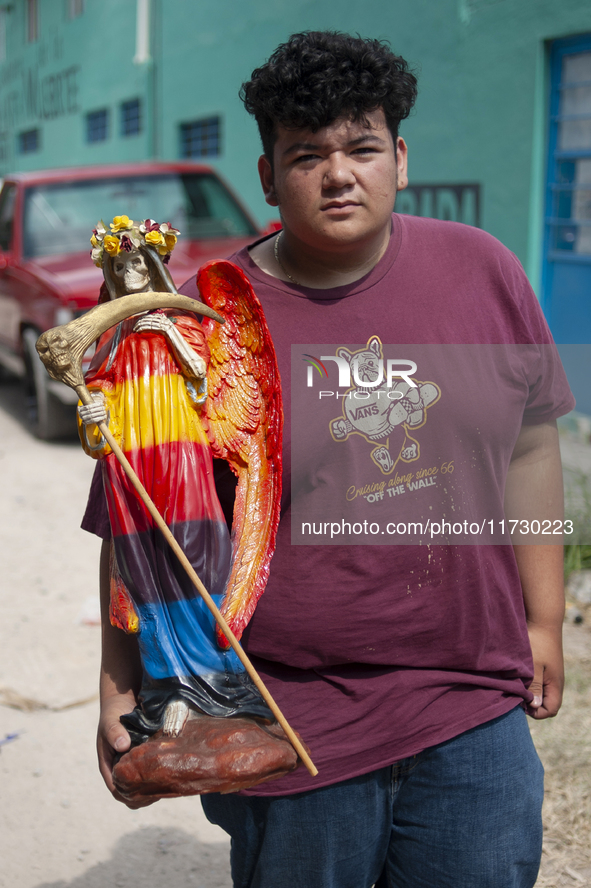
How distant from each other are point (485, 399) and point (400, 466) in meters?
0.20

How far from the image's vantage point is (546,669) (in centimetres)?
181

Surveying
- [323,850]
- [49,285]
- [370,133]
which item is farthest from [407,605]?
[49,285]

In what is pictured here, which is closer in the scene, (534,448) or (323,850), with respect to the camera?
(323,850)

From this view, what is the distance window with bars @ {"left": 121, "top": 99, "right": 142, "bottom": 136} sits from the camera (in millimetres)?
12862

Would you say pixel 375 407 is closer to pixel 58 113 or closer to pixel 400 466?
pixel 400 466

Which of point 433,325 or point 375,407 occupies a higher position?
point 433,325

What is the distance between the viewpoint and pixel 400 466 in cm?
153

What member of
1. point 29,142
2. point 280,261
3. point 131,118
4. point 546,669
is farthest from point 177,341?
point 29,142

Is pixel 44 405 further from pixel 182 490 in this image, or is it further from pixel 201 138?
pixel 201 138

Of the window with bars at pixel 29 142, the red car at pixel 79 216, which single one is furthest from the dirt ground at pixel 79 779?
the window with bars at pixel 29 142

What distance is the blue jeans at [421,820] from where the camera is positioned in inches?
60.7

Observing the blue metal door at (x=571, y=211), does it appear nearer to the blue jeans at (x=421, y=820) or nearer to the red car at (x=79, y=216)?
the red car at (x=79, y=216)

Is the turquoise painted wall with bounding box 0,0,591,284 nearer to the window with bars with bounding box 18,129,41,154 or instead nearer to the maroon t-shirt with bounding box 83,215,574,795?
the maroon t-shirt with bounding box 83,215,574,795

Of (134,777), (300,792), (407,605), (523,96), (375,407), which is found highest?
(523,96)
